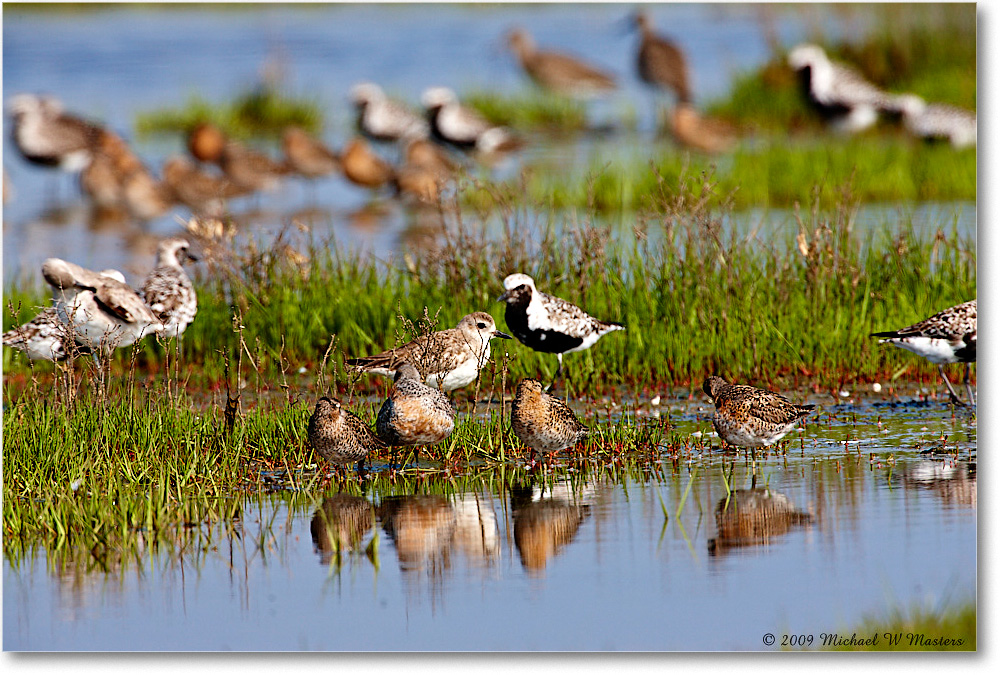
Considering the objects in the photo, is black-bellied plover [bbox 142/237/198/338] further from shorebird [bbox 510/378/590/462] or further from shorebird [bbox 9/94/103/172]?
shorebird [bbox 9/94/103/172]

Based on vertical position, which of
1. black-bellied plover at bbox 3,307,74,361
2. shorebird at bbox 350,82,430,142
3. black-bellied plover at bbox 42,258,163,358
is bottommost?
black-bellied plover at bbox 3,307,74,361

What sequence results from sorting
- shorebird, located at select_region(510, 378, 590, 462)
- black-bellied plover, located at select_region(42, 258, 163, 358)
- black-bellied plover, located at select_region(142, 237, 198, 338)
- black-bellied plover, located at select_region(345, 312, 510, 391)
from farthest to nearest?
1. black-bellied plover, located at select_region(142, 237, 198, 338)
2. black-bellied plover, located at select_region(42, 258, 163, 358)
3. black-bellied plover, located at select_region(345, 312, 510, 391)
4. shorebird, located at select_region(510, 378, 590, 462)

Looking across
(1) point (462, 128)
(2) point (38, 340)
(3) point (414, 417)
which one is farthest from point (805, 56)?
(2) point (38, 340)

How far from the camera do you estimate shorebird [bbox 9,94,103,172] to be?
19.4 m

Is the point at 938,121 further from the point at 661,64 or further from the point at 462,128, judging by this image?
the point at 462,128

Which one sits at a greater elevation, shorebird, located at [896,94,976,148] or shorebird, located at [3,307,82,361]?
shorebird, located at [896,94,976,148]

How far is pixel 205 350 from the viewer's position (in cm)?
1062

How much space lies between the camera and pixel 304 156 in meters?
19.8

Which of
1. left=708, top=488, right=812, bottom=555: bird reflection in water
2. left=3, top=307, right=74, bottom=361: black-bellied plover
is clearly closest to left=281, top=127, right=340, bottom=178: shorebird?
left=3, top=307, right=74, bottom=361: black-bellied plover

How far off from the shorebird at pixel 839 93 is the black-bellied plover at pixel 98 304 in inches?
333

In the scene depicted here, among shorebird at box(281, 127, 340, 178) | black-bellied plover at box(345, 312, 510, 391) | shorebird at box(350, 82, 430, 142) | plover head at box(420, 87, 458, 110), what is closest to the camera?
black-bellied plover at box(345, 312, 510, 391)

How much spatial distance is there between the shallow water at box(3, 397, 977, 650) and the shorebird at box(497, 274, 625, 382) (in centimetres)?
190

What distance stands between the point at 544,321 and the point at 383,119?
13277 mm

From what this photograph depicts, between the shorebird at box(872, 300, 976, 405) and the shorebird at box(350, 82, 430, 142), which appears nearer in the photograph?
the shorebird at box(872, 300, 976, 405)
